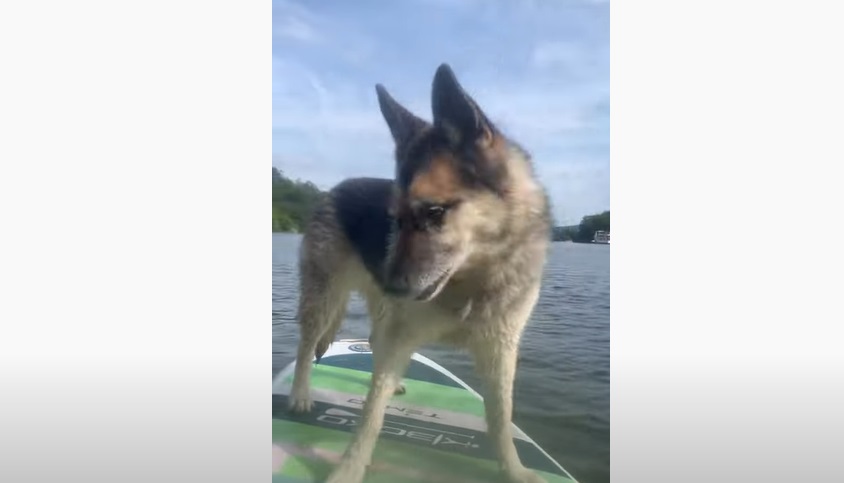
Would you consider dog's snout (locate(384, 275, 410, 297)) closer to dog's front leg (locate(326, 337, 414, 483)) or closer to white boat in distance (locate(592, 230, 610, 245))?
dog's front leg (locate(326, 337, 414, 483))

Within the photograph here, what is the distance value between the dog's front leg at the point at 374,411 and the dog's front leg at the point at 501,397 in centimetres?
25

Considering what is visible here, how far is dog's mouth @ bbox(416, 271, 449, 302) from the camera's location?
2.15m

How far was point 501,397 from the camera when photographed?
2332 millimetres

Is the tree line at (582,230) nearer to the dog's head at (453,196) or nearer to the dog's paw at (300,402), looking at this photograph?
the dog's head at (453,196)

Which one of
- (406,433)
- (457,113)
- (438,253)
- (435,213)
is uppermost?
(457,113)

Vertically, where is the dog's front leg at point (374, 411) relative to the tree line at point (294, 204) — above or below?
below

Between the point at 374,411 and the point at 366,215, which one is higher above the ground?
the point at 366,215

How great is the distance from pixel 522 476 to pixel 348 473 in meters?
0.55

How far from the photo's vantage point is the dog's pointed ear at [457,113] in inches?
84.2

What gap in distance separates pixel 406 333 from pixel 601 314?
0.63m

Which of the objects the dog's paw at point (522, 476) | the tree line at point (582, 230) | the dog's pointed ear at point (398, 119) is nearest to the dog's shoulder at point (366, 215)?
the dog's pointed ear at point (398, 119)

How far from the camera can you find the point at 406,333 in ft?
7.65

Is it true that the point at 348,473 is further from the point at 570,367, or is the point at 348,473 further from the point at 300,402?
the point at 570,367

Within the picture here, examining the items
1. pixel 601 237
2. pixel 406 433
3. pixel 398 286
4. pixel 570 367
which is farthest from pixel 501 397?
pixel 601 237
